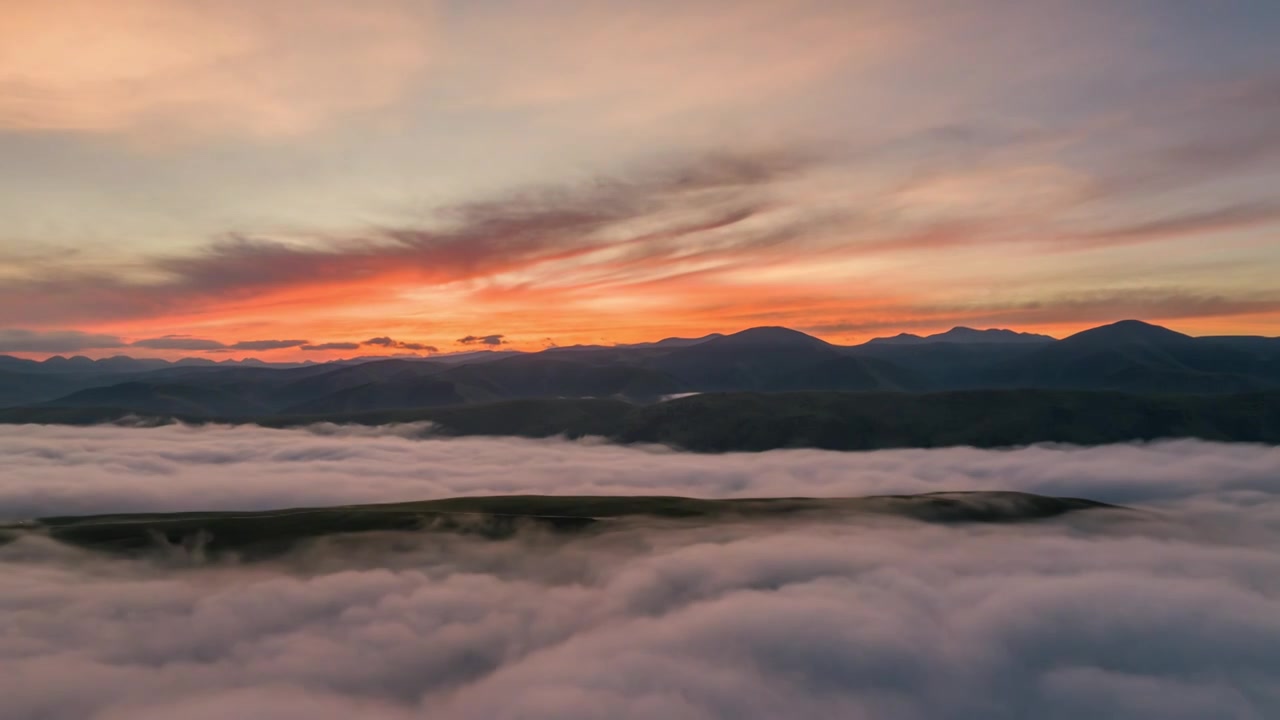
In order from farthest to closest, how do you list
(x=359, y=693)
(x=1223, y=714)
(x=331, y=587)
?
(x=331, y=587) < (x=359, y=693) < (x=1223, y=714)

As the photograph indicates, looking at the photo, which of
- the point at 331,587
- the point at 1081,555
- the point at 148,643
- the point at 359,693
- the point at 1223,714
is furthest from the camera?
the point at 1081,555

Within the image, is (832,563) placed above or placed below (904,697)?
above

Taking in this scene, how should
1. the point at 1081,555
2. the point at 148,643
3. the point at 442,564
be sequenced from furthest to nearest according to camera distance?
the point at 1081,555 < the point at 442,564 < the point at 148,643

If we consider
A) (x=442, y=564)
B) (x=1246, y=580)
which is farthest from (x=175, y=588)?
(x=1246, y=580)

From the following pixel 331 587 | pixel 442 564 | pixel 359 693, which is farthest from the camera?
pixel 442 564

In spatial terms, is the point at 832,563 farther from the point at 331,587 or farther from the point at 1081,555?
the point at 331,587

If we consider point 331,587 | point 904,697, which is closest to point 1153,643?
point 904,697

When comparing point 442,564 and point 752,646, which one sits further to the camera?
point 442,564

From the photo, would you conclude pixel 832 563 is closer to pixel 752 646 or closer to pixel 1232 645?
pixel 752 646

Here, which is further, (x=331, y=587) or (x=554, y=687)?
(x=331, y=587)
